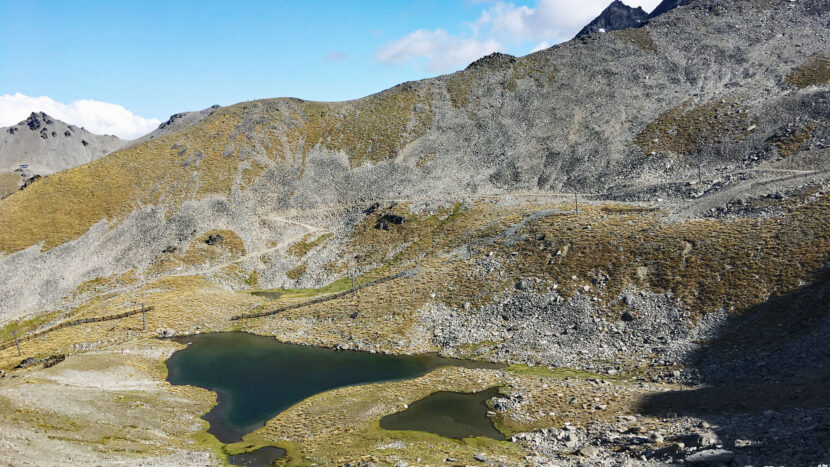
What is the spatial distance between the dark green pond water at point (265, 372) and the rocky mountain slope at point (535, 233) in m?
3.59

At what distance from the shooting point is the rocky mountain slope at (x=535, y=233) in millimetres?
44062

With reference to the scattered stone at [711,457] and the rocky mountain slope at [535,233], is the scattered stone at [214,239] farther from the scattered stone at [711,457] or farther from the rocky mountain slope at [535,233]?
the scattered stone at [711,457]

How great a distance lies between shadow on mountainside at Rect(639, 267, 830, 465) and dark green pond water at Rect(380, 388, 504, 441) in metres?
14.8

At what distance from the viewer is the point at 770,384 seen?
39969mm

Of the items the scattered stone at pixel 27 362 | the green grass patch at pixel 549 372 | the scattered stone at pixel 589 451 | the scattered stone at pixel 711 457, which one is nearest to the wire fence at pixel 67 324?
the scattered stone at pixel 27 362

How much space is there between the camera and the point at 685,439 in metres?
32.9

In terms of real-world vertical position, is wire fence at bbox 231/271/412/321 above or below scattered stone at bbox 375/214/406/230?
below

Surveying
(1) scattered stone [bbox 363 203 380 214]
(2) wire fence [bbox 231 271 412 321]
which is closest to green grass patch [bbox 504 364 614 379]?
(2) wire fence [bbox 231 271 412 321]

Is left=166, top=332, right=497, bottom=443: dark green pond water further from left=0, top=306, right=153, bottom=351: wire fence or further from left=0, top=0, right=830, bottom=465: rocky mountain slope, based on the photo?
left=0, top=306, right=153, bottom=351: wire fence

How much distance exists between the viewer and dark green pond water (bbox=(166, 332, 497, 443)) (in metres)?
49.5

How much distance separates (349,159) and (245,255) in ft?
154

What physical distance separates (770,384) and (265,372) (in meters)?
56.1

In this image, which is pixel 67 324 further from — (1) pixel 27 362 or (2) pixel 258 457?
(2) pixel 258 457

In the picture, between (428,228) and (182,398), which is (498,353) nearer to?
(182,398)
